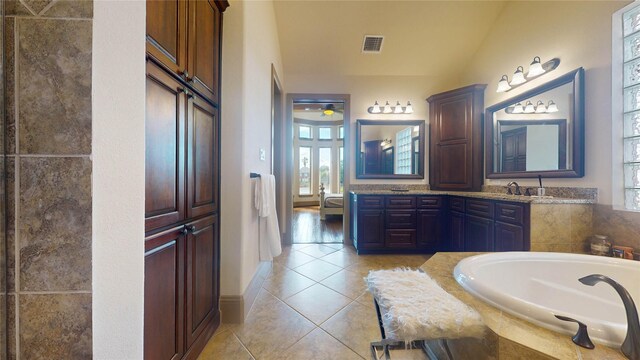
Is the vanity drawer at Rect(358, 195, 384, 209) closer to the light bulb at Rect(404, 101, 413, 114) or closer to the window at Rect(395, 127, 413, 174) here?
the window at Rect(395, 127, 413, 174)

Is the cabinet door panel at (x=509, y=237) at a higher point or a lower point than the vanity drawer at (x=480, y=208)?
lower

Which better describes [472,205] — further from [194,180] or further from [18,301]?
[18,301]

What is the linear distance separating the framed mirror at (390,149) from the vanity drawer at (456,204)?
0.68 metres

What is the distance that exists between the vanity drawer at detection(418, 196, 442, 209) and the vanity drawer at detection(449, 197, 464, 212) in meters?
0.13

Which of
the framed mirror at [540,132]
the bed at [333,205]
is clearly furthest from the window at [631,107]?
the bed at [333,205]

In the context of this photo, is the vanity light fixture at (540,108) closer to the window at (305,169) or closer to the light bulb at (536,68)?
the light bulb at (536,68)

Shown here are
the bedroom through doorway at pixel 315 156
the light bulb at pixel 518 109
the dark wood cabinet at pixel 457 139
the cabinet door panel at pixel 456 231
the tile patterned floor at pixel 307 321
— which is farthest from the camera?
the bedroom through doorway at pixel 315 156

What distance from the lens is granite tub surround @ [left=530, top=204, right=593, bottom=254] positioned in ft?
5.91

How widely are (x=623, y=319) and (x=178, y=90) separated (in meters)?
2.62

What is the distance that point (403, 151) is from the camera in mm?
3695

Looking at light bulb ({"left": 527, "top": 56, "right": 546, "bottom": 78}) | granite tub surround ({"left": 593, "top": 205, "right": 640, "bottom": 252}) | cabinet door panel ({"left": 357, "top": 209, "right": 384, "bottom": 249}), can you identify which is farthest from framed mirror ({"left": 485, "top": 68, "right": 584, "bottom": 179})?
cabinet door panel ({"left": 357, "top": 209, "right": 384, "bottom": 249})

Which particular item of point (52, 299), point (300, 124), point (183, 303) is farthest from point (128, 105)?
point (300, 124)

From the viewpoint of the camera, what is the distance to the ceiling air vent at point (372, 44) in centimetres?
315

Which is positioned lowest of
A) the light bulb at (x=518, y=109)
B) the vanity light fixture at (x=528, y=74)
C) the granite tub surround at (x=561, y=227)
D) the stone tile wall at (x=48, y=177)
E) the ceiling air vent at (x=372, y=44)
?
the granite tub surround at (x=561, y=227)
